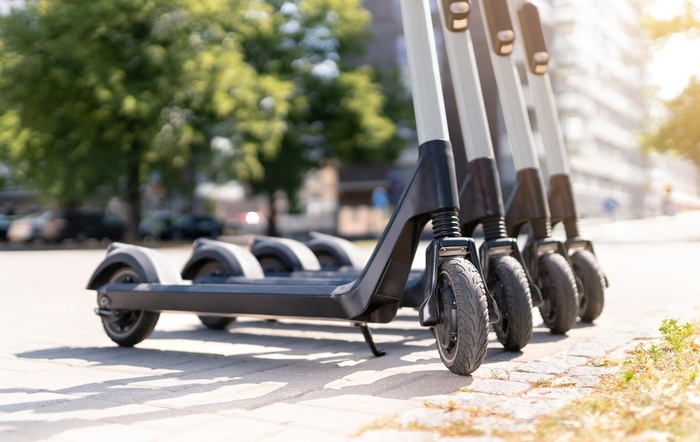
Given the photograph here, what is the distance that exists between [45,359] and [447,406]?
3.03 m

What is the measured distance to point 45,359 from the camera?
5.30m

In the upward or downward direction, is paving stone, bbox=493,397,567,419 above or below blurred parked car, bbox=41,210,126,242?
below

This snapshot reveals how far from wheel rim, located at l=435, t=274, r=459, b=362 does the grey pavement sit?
7.0 inches

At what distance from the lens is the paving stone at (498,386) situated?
3.86m

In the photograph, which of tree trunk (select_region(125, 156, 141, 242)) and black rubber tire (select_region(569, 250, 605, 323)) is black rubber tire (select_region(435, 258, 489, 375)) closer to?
black rubber tire (select_region(569, 250, 605, 323))

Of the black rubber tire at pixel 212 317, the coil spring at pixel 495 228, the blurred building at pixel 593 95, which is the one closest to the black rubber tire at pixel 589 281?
the coil spring at pixel 495 228

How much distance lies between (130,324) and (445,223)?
2.76 meters

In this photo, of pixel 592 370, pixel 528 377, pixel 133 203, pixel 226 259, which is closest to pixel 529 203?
pixel 592 370

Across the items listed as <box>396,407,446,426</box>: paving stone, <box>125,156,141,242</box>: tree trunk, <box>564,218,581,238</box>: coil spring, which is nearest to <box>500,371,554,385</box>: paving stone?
<box>396,407,446,426</box>: paving stone

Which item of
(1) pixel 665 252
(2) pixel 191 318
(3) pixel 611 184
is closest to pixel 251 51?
(1) pixel 665 252

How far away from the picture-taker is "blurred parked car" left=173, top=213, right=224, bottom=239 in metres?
38.4

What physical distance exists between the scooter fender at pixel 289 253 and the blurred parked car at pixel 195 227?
31234 mm

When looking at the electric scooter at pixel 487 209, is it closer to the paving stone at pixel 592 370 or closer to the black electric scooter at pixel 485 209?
the black electric scooter at pixel 485 209

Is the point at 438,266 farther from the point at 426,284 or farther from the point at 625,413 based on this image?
the point at 625,413
